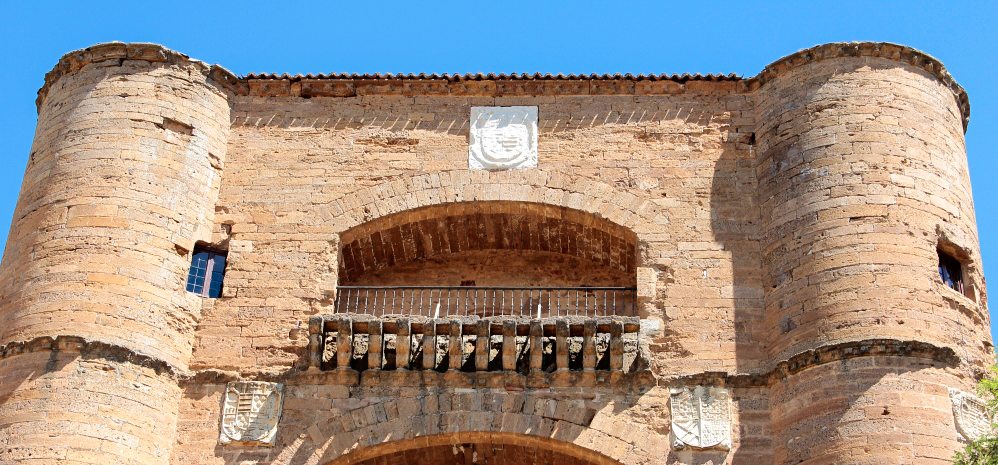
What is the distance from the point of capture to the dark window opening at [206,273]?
15.8 m

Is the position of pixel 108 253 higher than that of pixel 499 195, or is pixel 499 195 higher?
pixel 499 195

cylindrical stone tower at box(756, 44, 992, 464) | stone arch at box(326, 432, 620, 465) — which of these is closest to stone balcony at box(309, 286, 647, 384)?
stone arch at box(326, 432, 620, 465)

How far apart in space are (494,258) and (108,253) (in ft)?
13.8

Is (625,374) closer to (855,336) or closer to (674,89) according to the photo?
(855,336)

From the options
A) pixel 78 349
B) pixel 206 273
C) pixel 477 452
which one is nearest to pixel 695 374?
pixel 477 452

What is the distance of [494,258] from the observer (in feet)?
55.7

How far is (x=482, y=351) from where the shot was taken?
14953 mm

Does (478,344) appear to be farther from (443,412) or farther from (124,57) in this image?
(124,57)

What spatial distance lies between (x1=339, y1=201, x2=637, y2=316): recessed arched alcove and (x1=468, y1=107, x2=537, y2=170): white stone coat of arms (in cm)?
53

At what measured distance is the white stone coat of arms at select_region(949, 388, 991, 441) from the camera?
14031mm

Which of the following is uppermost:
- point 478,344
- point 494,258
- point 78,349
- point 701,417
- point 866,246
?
point 494,258

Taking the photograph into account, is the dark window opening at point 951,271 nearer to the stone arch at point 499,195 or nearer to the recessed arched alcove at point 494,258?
the stone arch at point 499,195

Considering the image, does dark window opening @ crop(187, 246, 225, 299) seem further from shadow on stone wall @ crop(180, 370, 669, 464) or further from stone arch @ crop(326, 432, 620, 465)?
stone arch @ crop(326, 432, 620, 465)

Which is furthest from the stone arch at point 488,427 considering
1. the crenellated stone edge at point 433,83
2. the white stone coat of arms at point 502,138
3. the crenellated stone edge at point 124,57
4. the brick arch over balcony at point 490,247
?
the crenellated stone edge at point 124,57
